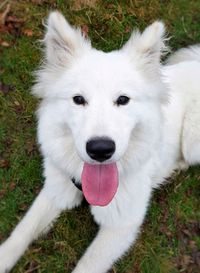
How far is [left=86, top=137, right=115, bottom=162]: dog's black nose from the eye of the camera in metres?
2.50

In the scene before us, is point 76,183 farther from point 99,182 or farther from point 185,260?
point 185,260

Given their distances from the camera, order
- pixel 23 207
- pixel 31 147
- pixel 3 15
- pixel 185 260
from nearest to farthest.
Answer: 1. pixel 185 260
2. pixel 23 207
3. pixel 31 147
4. pixel 3 15

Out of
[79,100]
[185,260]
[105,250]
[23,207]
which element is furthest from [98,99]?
[185,260]

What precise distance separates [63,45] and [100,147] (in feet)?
2.75

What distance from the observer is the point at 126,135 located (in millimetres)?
2648

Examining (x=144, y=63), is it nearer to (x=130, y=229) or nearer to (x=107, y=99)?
(x=107, y=99)

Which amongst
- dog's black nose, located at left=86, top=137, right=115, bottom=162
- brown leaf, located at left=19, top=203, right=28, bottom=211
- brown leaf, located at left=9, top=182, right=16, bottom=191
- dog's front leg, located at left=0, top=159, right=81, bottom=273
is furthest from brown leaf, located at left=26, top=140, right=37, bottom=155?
dog's black nose, located at left=86, top=137, right=115, bottom=162

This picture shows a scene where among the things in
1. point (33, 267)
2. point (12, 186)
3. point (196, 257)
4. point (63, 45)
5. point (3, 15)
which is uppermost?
point (63, 45)

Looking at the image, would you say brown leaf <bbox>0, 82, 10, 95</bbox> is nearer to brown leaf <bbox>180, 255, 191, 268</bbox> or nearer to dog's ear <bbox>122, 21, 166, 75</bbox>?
dog's ear <bbox>122, 21, 166, 75</bbox>

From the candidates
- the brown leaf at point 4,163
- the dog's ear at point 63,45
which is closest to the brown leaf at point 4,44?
the brown leaf at point 4,163

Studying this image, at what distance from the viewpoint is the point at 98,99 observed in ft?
8.80

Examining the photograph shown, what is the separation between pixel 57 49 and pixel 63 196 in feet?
3.87

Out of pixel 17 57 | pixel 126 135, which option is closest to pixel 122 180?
pixel 126 135

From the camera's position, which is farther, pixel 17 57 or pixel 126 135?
pixel 17 57
